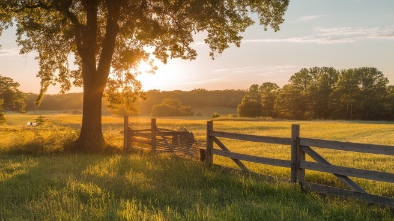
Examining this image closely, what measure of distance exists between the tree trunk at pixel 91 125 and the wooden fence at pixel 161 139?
1878 millimetres

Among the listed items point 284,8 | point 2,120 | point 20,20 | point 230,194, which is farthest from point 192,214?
point 2,120

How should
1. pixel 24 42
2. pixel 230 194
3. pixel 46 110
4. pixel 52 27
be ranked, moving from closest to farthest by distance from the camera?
pixel 230 194, pixel 52 27, pixel 24 42, pixel 46 110

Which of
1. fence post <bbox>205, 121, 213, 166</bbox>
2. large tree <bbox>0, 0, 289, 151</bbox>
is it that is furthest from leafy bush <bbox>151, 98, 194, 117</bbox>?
fence post <bbox>205, 121, 213, 166</bbox>

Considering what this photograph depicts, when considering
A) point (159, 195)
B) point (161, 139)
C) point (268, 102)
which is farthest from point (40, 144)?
point (268, 102)

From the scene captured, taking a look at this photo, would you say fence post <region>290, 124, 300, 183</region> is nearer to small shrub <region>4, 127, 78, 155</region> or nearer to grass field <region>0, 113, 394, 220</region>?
grass field <region>0, 113, 394, 220</region>

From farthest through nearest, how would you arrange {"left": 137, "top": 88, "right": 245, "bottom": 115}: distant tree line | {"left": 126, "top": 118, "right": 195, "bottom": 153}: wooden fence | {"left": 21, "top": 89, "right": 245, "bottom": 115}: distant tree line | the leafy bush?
{"left": 137, "top": 88, "right": 245, "bottom": 115}: distant tree line → {"left": 21, "top": 89, "right": 245, "bottom": 115}: distant tree line → the leafy bush → {"left": 126, "top": 118, "right": 195, "bottom": 153}: wooden fence

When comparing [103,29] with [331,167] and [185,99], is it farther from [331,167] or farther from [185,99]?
[185,99]

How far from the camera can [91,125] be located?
21.1 metres

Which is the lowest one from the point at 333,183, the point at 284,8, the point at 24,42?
the point at 333,183

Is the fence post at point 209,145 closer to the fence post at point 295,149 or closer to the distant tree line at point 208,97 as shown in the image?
the fence post at point 295,149

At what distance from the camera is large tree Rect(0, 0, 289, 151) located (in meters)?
19.1

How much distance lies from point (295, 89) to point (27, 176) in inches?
3589

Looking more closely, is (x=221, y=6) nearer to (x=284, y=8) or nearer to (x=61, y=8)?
(x=284, y=8)

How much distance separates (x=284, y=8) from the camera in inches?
827
